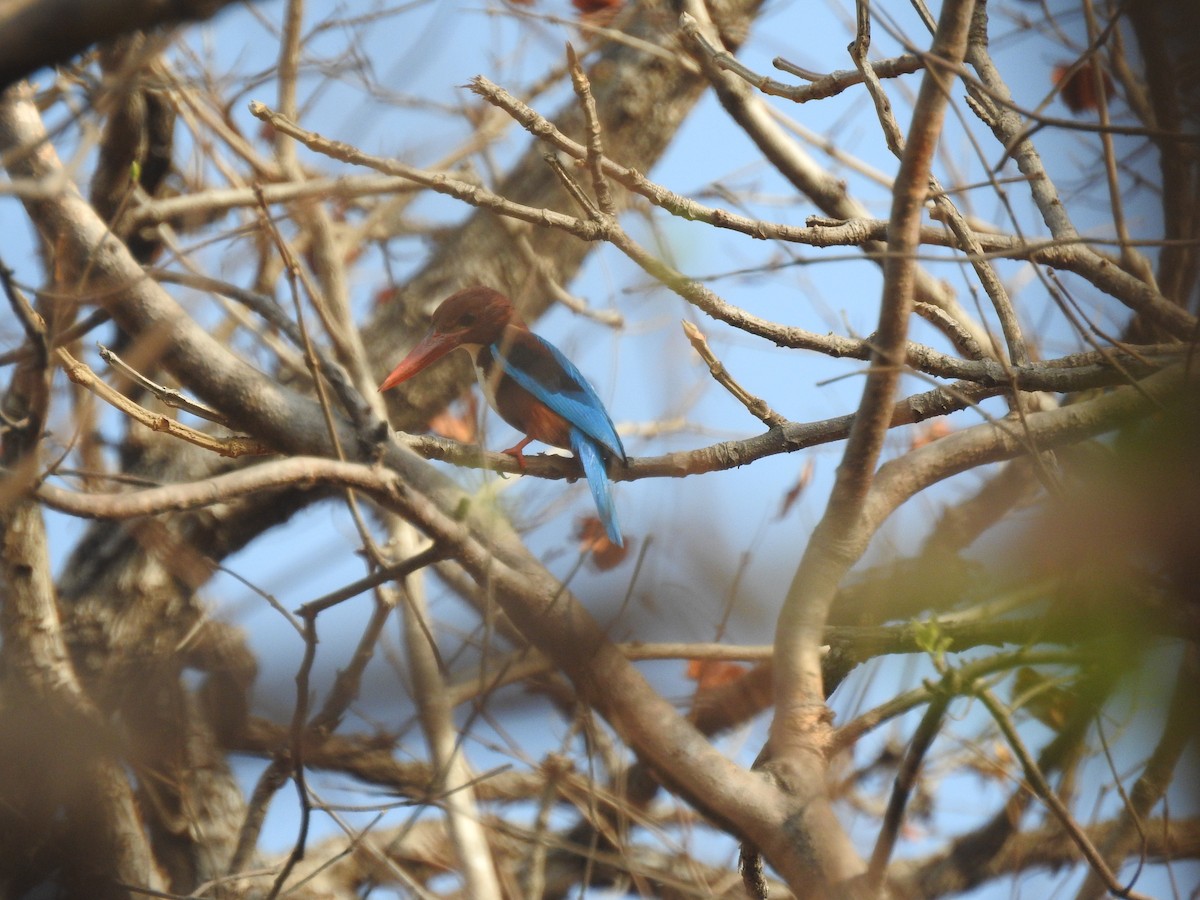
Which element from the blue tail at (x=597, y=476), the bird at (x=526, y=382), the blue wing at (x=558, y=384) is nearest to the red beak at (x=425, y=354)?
the bird at (x=526, y=382)

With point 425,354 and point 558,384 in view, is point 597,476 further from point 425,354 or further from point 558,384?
point 425,354

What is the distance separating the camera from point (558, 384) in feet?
10.8

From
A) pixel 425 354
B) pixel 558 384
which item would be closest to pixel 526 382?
pixel 558 384

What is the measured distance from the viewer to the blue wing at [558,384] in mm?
3025

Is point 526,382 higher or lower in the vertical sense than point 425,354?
lower

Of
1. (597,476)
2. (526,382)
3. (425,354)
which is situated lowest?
(597,476)

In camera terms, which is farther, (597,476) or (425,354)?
(425,354)

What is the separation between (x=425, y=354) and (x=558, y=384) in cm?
52

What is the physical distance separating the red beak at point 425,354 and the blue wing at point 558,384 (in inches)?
6.3

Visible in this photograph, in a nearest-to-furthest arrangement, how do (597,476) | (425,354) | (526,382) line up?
(597,476), (526,382), (425,354)

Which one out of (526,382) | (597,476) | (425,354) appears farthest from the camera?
(425,354)

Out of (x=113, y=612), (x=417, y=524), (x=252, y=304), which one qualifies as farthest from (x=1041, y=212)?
(x=113, y=612)

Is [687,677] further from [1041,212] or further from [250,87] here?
[250,87]

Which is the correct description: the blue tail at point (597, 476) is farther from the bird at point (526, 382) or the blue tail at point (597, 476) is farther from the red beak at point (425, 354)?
the red beak at point (425, 354)
